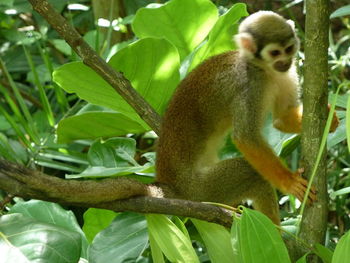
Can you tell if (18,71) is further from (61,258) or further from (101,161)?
(61,258)

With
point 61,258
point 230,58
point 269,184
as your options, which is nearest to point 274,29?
point 230,58

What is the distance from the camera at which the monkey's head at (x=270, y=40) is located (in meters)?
2.85

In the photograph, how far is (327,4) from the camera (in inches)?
75.7

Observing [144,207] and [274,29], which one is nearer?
[144,207]

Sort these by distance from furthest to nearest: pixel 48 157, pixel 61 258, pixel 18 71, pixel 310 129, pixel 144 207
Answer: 1. pixel 18 71
2. pixel 48 157
3. pixel 310 129
4. pixel 144 207
5. pixel 61 258

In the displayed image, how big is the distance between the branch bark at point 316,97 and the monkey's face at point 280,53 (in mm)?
923

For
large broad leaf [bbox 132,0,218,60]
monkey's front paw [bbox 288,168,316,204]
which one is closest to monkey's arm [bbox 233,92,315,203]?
monkey's front paw [bbox 288,168,316,204]

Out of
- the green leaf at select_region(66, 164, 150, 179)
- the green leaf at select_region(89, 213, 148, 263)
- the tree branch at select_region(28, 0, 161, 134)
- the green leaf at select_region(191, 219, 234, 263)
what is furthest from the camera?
the green leaf at select_region(66, 164, 150, 179)

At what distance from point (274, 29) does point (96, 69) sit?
1.00 metres

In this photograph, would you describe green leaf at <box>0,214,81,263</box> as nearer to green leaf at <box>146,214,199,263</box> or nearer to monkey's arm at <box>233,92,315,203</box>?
green leaf at <box>146,214,199,263</box>

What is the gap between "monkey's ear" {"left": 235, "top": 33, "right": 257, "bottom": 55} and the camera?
9.49 ft

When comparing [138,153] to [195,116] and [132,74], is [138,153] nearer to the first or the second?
[195,116]

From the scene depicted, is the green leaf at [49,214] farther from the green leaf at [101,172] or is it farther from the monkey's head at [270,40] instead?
the monkey's head at [270,40]

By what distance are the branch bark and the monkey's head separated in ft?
2.99
